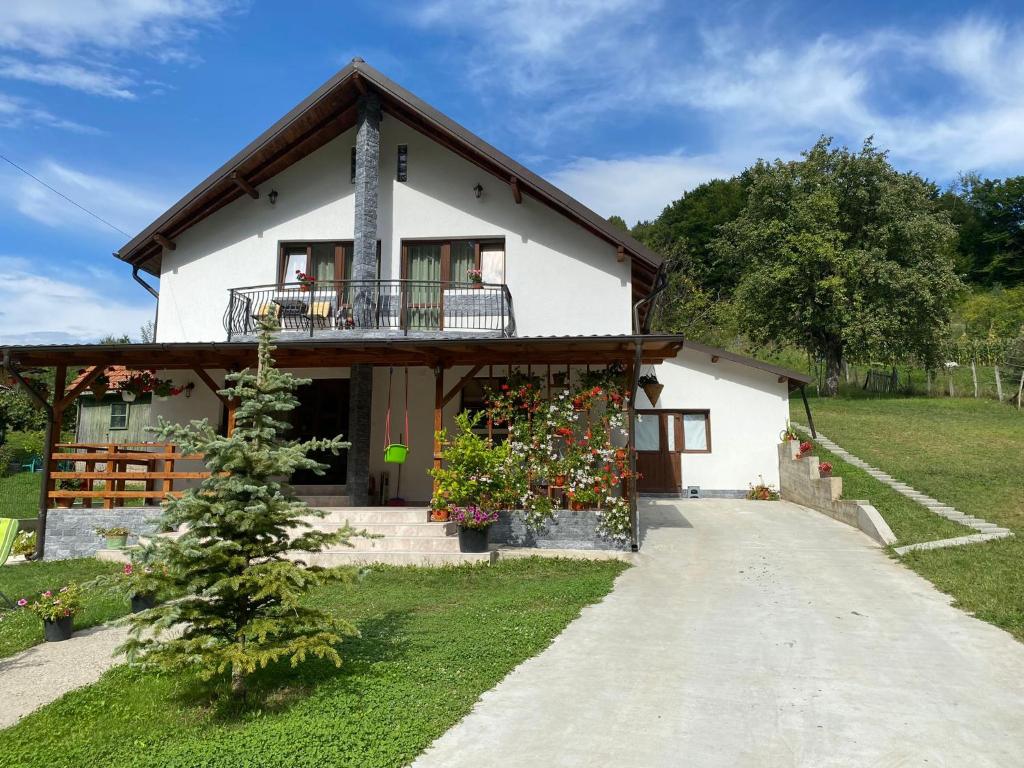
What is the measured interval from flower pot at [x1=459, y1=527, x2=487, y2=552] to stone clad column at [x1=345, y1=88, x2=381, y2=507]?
378 centimetres

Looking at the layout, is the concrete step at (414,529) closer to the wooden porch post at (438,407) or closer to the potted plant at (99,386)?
the wooden porch post at (438,407)

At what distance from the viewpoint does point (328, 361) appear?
A: 1189 centimetres

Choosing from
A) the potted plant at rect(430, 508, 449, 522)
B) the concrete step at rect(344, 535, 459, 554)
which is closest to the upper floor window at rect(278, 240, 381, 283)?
the potted plant at rect(430, 508, 449, 522)

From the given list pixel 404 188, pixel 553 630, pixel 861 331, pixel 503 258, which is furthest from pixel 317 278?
pixel 861 331

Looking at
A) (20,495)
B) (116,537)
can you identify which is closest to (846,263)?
(116,537)

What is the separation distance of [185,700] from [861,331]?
91.9 feet

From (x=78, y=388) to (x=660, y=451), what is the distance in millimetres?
12765

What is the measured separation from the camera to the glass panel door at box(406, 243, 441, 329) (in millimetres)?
13594

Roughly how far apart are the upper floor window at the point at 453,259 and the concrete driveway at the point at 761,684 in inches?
295

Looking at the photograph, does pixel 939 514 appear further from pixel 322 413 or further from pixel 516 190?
pixel 322 413

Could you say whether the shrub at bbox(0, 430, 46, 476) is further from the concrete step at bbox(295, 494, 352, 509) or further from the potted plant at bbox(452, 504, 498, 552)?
the potted plant at bbox(452, 504, 498, 552)

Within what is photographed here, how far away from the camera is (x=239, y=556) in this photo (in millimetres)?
4621

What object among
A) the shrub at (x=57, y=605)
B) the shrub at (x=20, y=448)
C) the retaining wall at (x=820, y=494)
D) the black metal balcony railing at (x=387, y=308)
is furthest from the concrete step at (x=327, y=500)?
the shrub at (x=20, y=448)

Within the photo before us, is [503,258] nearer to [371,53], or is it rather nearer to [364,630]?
[371,53]
